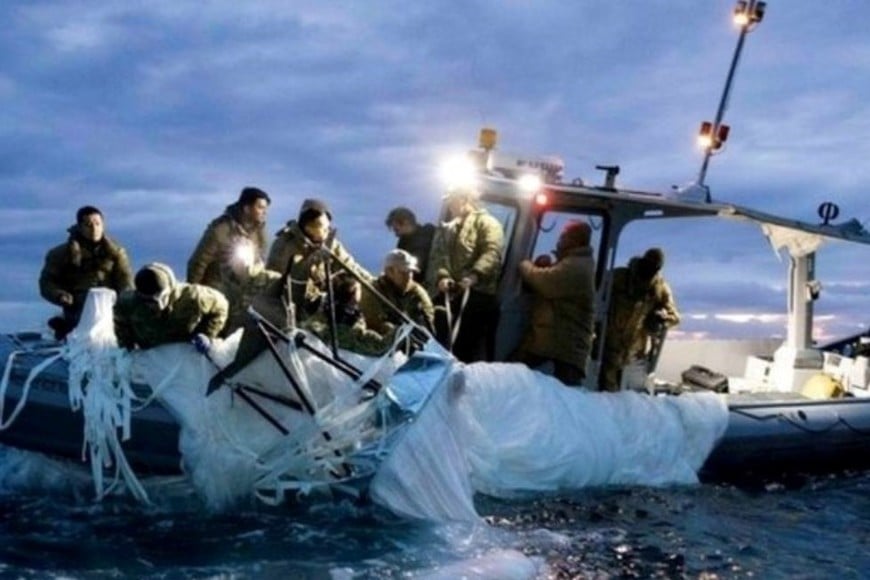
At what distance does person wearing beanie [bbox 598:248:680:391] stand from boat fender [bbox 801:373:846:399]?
2.34 metres

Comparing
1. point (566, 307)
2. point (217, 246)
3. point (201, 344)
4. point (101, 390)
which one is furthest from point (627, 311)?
point (101, 390)

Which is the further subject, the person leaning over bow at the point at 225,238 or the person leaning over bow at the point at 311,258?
the person leaning over bow at the point at 225,238

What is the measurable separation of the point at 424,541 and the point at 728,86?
6.21 meters

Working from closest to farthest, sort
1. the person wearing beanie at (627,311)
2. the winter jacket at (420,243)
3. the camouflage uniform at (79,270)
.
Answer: the camouflage uniform at (79,270)
the winter jacket at (420,243)
the person wearing beanie at (627,311)

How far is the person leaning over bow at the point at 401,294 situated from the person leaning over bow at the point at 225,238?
1.10m

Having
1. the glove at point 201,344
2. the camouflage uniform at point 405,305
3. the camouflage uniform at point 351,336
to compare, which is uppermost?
the camouflage uniform at point 405,305

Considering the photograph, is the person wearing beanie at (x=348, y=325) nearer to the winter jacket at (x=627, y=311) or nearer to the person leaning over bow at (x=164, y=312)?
the person leaning over bow at (x=164, y=312)

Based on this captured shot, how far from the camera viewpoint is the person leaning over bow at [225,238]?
8.95 metres

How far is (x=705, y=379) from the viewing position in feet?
40.1

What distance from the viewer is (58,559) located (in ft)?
22.0

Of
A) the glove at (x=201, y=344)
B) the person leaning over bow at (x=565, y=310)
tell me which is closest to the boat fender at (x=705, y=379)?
the person leaning over bow at (x=565, y=310)

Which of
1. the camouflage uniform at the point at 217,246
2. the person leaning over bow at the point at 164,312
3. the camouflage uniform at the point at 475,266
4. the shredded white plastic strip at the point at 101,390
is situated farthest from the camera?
the camouflage uniform at the point at 475,266

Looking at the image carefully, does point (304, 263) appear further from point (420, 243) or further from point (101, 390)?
point (420, 243)

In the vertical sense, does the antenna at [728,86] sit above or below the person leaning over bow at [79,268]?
above
